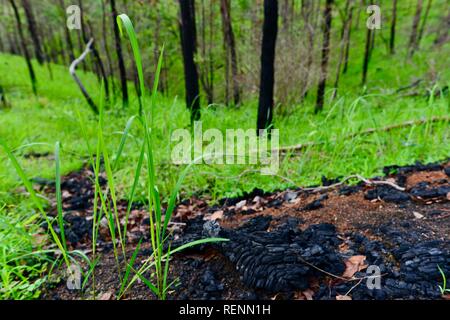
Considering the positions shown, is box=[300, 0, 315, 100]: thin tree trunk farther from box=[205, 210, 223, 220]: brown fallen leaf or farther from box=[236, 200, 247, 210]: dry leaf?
box=[205, 210, 223, 220]: brown fallen leaf

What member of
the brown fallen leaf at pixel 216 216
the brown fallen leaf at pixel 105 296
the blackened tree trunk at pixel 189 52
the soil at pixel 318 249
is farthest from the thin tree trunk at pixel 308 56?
the brown fallen leaf at pixel 105 296

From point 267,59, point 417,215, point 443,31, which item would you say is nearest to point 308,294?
point 417,215

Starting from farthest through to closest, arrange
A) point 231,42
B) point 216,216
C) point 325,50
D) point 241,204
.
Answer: point 231,42 → point 325,50 → point 241,204 → point 216,216

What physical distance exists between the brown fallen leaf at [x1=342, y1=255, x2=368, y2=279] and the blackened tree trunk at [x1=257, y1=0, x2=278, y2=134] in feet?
8.30

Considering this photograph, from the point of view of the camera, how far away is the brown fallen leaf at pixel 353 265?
1.32m

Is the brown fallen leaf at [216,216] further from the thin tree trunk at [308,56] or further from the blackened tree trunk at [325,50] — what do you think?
the blackened tree trunk at [325,50]

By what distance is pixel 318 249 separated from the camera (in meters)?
1.43

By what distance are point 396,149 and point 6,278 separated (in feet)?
11.1

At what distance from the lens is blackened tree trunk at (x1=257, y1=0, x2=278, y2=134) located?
3.47 metres

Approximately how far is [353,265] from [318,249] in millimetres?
167

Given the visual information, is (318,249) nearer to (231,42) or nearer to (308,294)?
(308,294)
